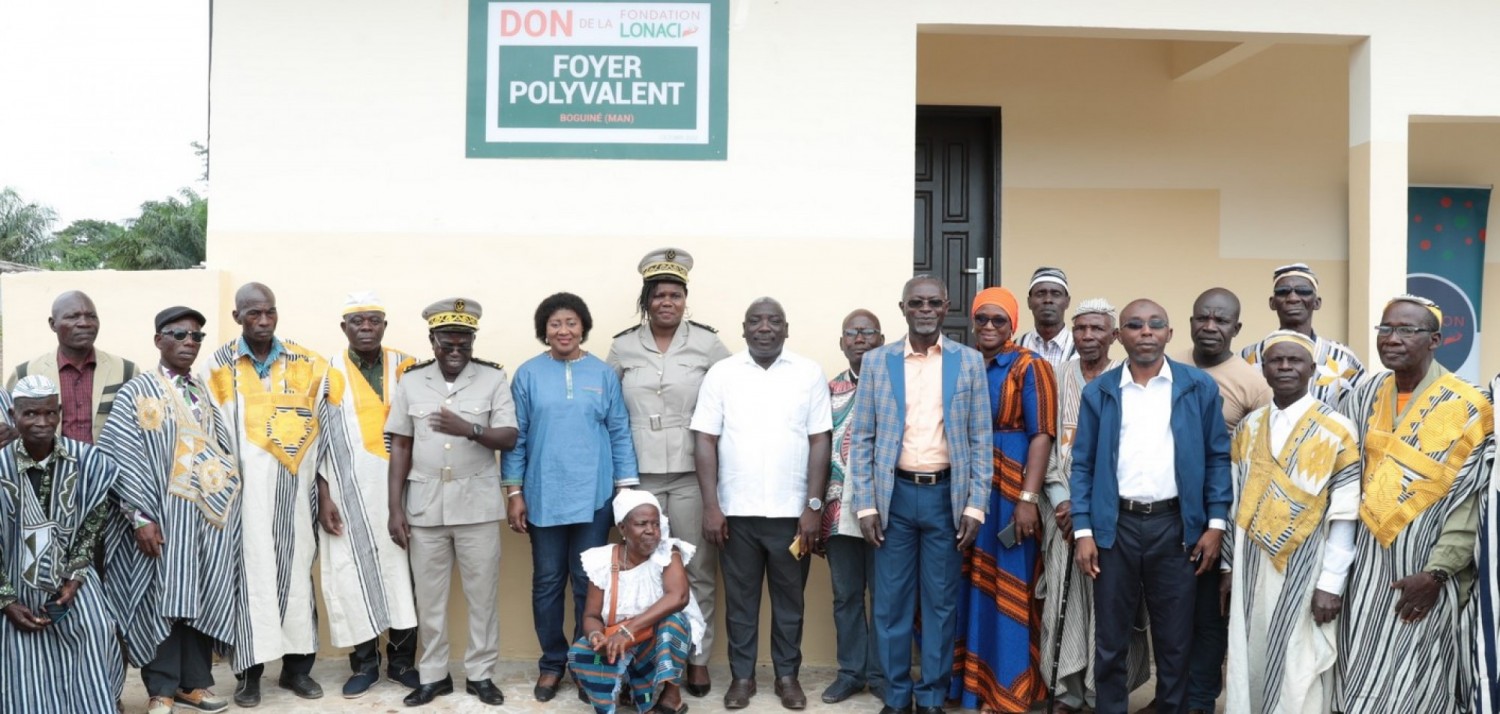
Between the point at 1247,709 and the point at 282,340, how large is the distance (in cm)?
442

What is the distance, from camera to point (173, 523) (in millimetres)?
5102

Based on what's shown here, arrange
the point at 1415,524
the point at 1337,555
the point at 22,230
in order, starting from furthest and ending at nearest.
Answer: the point at 22,230 → the point at 1337,555 → the point at 1415,524

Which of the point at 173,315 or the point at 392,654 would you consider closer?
the point at 173,315

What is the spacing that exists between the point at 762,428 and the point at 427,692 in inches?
73.2

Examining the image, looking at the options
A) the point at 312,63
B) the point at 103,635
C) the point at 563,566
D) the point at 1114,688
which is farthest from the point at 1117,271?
the point at 103,635

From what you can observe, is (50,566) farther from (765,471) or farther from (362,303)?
(765,471)

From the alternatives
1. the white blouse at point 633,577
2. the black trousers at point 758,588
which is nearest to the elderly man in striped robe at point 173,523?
the white blouse at point 633,577

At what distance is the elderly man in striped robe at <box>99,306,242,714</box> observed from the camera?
497cm

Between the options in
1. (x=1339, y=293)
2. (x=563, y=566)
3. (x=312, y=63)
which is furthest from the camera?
(x=1339, y=293)

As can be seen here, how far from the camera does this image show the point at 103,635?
478 cm

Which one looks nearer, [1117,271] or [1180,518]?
[1180,518]

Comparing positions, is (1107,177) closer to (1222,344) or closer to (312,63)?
(1222,344)

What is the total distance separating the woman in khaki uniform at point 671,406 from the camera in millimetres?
5457

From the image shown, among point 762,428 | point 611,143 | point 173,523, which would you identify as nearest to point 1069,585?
point 762,428
